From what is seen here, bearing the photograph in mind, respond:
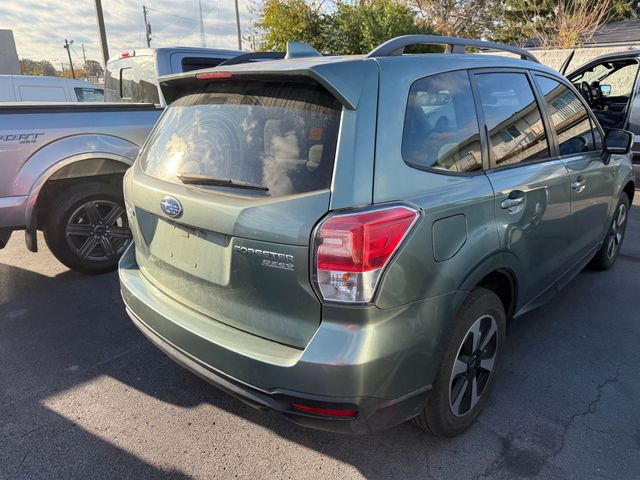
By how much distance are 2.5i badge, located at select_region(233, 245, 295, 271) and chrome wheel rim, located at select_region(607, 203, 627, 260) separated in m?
3.57

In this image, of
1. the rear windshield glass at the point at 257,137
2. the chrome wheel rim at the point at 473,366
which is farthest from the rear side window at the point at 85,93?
the chrome wheel rim at the point at 473,366

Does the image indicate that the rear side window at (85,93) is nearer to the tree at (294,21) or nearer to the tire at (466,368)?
the tree at (294,21)

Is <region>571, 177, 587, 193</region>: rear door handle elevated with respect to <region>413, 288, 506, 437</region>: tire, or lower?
elevated

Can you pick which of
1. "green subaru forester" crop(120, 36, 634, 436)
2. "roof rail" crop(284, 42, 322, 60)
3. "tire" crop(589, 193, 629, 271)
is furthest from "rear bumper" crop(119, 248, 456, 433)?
"tire" crop(589, 193, 629, 271)

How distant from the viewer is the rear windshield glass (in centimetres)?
191

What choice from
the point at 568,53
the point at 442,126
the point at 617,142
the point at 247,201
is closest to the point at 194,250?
the point at 247,201

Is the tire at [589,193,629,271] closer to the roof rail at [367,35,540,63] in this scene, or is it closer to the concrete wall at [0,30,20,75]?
the roof rail at [367,35,540,63]

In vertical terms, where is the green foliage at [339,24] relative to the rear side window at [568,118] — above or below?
above

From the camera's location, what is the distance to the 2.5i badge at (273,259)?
1.85 metres

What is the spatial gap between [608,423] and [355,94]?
214 cm

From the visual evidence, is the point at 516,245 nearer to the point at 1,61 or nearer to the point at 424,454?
the point at 424,454

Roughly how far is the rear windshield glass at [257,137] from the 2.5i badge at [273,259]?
0.77 feet

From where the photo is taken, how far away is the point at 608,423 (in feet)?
8.39

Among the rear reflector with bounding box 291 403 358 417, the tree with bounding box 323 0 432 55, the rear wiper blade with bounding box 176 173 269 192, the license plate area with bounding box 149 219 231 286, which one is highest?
the tree with bounding box 323 0 432 55
